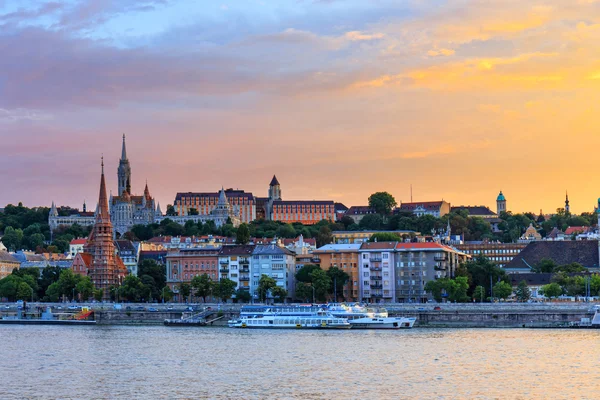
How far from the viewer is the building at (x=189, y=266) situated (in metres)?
130

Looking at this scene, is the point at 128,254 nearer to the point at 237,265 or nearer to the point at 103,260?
the point at 103,260

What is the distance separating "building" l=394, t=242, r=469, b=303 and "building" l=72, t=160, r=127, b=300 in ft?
106

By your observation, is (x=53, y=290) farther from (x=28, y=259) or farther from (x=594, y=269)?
(x=594, y=269)

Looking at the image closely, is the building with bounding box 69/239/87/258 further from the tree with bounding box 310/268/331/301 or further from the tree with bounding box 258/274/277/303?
the tree with bounding box 310/268/331/301

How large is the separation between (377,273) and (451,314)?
92.0ft

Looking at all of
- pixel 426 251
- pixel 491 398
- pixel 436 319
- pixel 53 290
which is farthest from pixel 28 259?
pixel 491 398

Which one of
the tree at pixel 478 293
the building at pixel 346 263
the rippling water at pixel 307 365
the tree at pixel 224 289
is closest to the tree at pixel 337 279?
the building at pixel 346 263

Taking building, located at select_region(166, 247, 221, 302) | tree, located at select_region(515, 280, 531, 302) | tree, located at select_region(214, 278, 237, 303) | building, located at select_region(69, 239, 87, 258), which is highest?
building, located at select_region(69, 239, 87, 258)

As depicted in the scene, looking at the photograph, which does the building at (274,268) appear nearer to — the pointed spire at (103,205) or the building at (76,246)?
the pointed spire at (103,205)

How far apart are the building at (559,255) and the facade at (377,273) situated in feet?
77.4

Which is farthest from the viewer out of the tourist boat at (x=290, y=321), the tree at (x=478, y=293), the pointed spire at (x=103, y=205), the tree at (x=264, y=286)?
the pointed spire at (x=103, y=205)

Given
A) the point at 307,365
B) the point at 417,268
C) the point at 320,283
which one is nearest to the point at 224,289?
the point at 320,283

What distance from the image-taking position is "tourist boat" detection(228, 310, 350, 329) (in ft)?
301

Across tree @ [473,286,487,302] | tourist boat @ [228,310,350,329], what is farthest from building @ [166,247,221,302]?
tourist boat @ [228,310,350,329]
